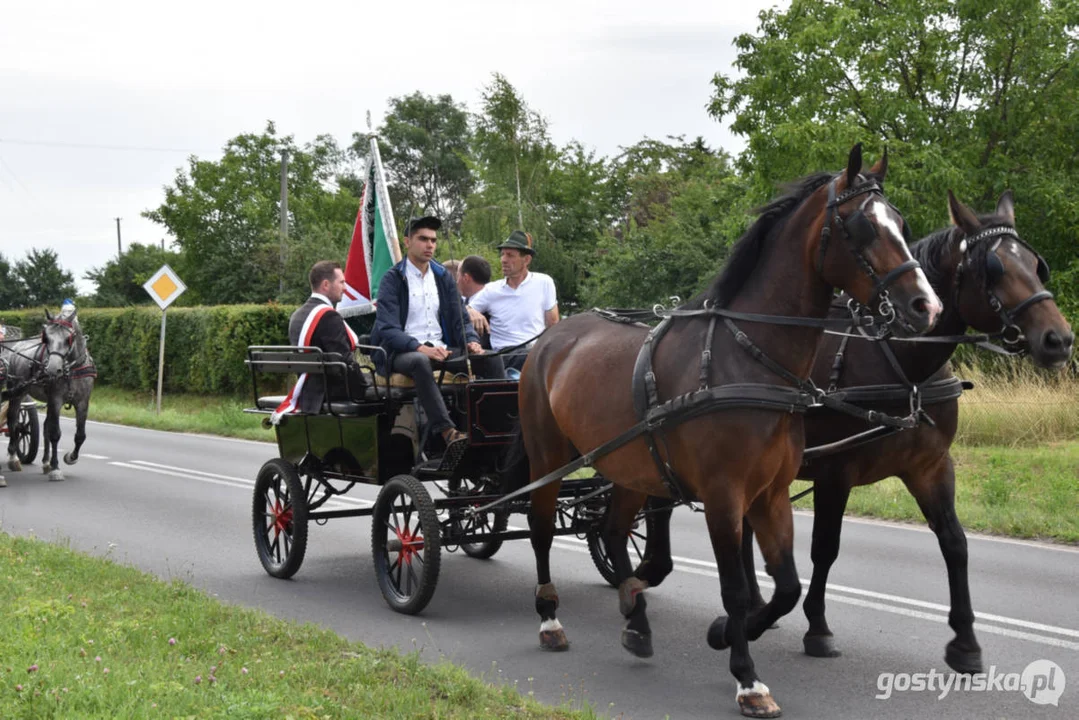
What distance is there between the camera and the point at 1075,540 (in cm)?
902

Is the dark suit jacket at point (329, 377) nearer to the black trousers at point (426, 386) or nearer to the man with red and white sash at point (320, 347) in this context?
the man with red and white sash at point (320, 347)

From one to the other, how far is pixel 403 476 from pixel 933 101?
16.3m

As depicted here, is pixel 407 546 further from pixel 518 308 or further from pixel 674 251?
pixel 674 251

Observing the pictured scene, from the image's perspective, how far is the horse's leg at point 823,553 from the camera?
19.8ft

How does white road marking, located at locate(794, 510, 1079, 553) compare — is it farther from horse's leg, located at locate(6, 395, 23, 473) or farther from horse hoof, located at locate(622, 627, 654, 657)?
horse's leg, located at locate(6, 395, 23, 473)

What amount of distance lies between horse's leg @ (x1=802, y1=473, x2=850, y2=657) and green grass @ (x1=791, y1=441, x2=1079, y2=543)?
392cm

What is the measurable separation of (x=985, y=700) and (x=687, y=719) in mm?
1353

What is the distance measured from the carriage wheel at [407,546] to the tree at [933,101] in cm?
1252

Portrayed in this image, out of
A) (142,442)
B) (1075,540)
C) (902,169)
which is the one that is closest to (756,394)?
(1075,540)

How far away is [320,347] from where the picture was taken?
824 cm

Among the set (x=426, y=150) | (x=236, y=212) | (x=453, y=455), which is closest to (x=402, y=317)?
(x=453, y=455)

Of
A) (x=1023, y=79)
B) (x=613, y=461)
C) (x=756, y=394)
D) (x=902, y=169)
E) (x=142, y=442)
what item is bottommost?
(x=142, y=442)

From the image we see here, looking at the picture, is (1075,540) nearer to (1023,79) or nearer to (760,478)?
(760,478)

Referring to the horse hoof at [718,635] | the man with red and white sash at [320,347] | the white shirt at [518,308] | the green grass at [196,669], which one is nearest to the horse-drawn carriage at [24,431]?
the man with red and white sash at [320,347]
